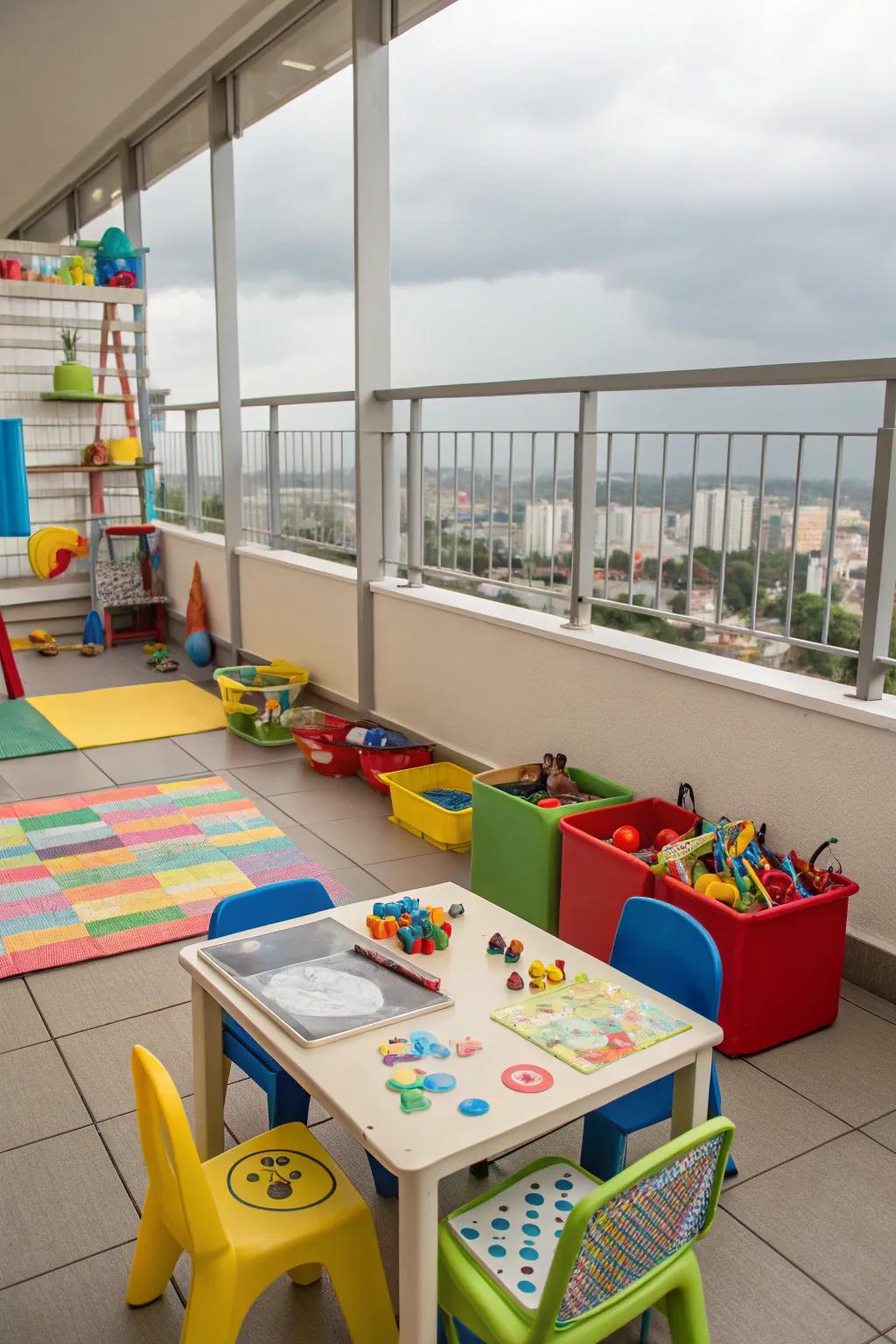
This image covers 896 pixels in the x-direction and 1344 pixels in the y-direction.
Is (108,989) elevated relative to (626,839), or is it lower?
lower

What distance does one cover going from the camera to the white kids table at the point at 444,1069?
4.40 feet

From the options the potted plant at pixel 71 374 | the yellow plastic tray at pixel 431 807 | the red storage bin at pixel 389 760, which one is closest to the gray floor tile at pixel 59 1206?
the yellow plastic tray at pixel 431 807

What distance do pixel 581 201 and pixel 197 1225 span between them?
7.90m

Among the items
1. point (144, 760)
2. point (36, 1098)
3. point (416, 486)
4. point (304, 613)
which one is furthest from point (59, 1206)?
point (304, 613)

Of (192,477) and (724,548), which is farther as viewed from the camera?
(192,477)

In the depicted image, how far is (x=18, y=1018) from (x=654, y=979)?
5.03 ft

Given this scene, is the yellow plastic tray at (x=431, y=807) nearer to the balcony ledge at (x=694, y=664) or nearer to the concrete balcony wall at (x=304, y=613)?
the balcony ledge at (x=694, y=664)

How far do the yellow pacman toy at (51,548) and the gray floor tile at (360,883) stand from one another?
11.7ft

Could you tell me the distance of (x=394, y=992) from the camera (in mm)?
1710

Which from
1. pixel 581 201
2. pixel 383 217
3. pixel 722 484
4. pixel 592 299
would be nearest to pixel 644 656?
pixel 722 484

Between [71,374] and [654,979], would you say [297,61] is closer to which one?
[71,374]

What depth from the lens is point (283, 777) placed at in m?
4.33

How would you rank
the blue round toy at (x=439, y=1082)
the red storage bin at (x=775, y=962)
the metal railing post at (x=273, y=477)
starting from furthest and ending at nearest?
the metal railing post at (x=273, y=477) < the red storage bin at (x=775, y=962) < the blue round toy at (x=439, y=1082)

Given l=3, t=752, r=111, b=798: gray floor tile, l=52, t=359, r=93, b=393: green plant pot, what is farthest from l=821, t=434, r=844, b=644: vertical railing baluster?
l=52, t=359, r=93, b=393: green plant pot
